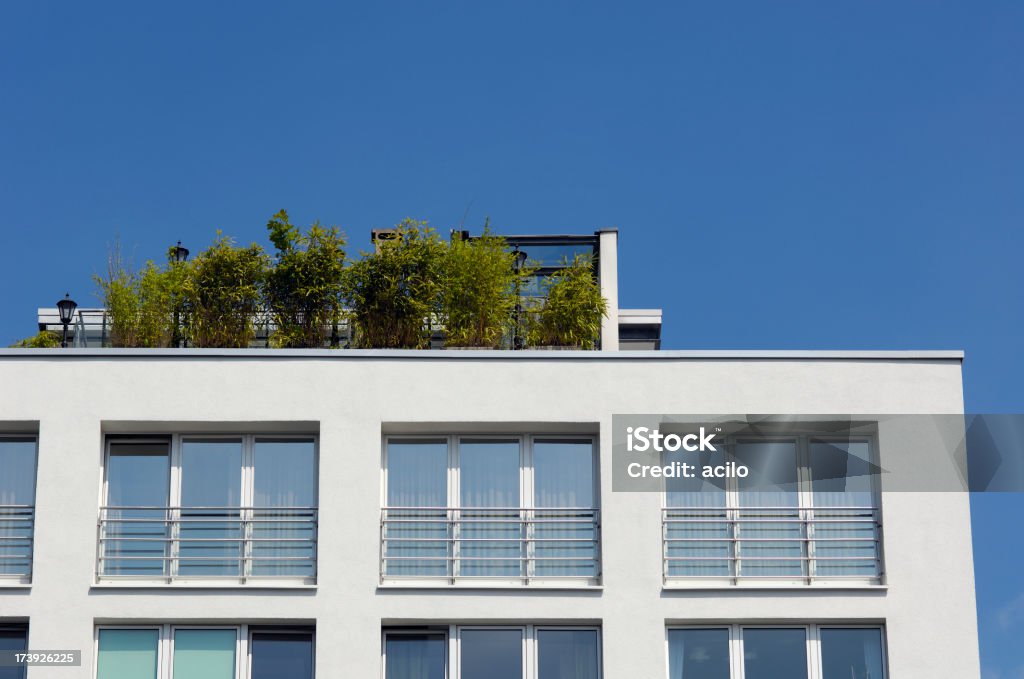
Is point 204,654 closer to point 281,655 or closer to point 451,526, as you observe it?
point 281,655

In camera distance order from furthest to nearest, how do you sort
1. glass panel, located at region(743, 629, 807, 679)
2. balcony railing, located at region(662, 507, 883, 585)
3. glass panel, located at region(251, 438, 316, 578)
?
balcony railing, located at region(662, 507, 883, 585), glass panel, located at region(251, 438, 316, 578), glass panel, located at region(743, 629, 807, 679)

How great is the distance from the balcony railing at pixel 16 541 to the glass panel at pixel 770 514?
29.3 ft

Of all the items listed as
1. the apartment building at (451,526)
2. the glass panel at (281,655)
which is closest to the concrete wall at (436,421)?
the apartment building at (451,526)

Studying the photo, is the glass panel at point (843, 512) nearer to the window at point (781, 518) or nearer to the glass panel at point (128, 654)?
the window at point (781, 518)

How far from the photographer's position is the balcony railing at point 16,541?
2136 centimetres

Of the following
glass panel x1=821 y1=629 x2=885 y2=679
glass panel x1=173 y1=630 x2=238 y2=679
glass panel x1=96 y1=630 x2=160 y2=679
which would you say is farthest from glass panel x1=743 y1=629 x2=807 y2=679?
glass panel x1=96 y1=630 x2=160 y2=679

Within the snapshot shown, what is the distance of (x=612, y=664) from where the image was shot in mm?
20922

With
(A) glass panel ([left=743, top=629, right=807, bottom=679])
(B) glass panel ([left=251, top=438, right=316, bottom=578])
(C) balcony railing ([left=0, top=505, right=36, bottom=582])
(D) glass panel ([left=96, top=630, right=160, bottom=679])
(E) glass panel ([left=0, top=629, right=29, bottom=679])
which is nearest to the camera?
(E) glass panel ([left=0, top=629, right=29, bottom=679])

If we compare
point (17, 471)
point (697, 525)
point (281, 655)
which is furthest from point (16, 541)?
point (697, 525)

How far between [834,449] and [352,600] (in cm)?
650

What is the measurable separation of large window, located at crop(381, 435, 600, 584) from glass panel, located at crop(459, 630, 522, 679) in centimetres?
69

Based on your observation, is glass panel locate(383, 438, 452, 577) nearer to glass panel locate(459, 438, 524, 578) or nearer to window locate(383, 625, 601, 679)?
glass panel locate(459, 438, 524, 578)

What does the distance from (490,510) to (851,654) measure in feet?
15.9

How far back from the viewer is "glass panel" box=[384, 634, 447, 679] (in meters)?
21.1
